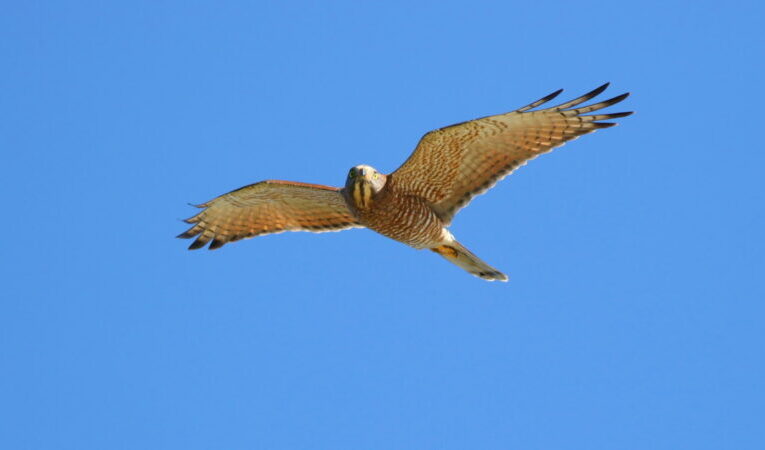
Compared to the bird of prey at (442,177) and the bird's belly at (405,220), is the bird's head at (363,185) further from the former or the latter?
the bird's belly at (405,220)

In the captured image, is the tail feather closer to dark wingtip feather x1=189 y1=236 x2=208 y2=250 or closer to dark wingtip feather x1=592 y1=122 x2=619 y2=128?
dark wingtip feather x1=592 y1=122 x2=619 y2=128

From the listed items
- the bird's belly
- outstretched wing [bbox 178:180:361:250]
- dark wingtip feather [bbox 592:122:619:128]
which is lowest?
the bird's belly

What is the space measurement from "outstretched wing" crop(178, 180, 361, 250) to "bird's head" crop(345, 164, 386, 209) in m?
0.73

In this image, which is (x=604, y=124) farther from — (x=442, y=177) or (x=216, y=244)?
(x=216, y=244)

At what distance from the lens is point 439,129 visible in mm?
11945

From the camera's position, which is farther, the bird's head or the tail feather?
the tail feather

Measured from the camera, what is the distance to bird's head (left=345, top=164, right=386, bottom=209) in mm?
12203

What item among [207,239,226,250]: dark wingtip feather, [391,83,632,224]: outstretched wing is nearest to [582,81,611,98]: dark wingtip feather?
[391,83,632,224]: outstretched wing

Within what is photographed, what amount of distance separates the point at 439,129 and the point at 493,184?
4.13 ft

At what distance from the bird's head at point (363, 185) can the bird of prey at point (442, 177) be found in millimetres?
12

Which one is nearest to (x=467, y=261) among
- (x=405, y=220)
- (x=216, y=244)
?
(x=405, y=220)

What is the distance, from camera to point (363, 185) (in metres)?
12.3

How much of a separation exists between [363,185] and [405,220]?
2.60 feet

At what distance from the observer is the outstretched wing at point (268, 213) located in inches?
525
